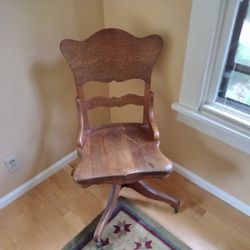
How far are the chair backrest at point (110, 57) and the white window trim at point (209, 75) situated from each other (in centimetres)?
19

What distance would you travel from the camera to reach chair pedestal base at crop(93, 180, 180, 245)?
1.31m

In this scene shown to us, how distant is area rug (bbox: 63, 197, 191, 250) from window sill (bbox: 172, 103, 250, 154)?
597 mm

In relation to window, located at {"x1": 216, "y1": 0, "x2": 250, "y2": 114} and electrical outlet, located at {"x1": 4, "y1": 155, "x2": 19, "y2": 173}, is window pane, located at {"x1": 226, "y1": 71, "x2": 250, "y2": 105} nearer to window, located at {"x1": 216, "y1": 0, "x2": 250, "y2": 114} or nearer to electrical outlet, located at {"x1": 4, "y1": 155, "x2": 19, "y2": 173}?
window, located at {"x1": 216, "y1": 0, "x2": 250, "y2": 114}

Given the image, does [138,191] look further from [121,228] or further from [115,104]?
[115,104]

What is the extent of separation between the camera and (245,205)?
143 centimetres

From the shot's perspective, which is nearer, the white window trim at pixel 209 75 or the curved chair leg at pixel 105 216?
the white window trim at pixel 209 75

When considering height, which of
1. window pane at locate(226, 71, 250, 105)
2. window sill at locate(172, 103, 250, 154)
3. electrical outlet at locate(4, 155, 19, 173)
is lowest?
electrical outlet at locate(4, 155, 19, 173)

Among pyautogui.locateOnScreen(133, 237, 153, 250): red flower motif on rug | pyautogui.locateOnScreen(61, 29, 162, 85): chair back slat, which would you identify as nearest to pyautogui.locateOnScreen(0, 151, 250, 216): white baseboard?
pyautogui.locateOnScreen(133, 237, 153, 250): red flower motif on rug

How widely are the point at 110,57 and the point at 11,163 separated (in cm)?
85

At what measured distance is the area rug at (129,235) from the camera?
131 centimetres

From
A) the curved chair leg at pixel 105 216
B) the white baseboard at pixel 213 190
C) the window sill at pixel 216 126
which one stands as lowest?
the white baseboard at pixel 213 190

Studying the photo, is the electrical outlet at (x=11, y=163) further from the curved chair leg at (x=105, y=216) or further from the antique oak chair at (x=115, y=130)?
the curved chair leg at (x=105, y=216)

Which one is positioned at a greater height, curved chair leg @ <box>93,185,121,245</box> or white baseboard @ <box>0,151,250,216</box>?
curved chair leg @ <box>93,185,121,245</box>

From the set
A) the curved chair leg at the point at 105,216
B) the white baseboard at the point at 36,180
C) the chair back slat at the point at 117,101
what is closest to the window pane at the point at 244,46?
the chair back slat at the point at 117,101
